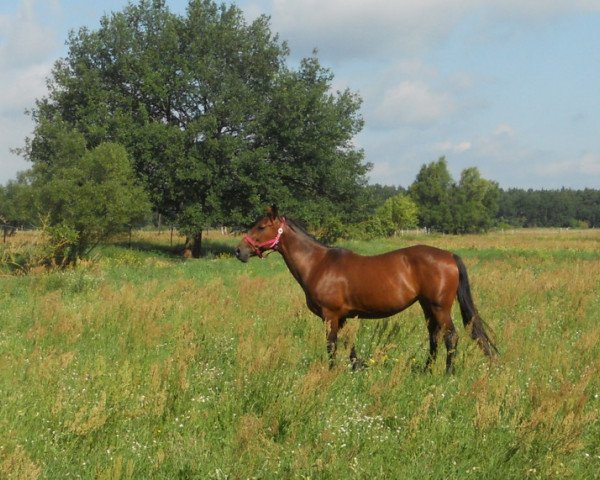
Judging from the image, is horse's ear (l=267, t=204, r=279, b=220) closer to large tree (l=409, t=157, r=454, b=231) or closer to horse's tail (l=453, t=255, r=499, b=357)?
horse's tail (l=453, t=255, r=499, b=357)

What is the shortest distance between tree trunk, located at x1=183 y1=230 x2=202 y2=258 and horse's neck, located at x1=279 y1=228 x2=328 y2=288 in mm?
28030

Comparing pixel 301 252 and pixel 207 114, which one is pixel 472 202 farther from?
pixel 301 252

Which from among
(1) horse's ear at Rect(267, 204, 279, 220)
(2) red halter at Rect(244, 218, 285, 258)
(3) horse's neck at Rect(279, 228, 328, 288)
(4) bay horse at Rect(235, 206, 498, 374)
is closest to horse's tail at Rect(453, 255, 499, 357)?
(4) bay horse at Rect(235, 206, 498, 374)

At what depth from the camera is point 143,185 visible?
105 feet

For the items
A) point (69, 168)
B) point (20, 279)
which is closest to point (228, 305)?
point (20, 279)

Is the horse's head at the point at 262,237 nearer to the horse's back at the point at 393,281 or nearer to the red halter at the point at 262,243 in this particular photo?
the red halter at the point at 262,243

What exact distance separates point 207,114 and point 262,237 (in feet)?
87.7

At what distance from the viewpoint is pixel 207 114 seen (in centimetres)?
3419

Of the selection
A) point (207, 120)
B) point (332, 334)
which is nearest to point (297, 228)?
point (332, 334)

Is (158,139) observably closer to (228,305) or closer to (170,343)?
(228,305)

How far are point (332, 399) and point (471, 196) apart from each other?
96.0m

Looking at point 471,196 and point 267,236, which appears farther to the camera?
point 471,196

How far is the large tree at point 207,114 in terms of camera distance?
109 ft

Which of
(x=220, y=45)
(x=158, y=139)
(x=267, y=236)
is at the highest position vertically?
(x=220, y=45)
